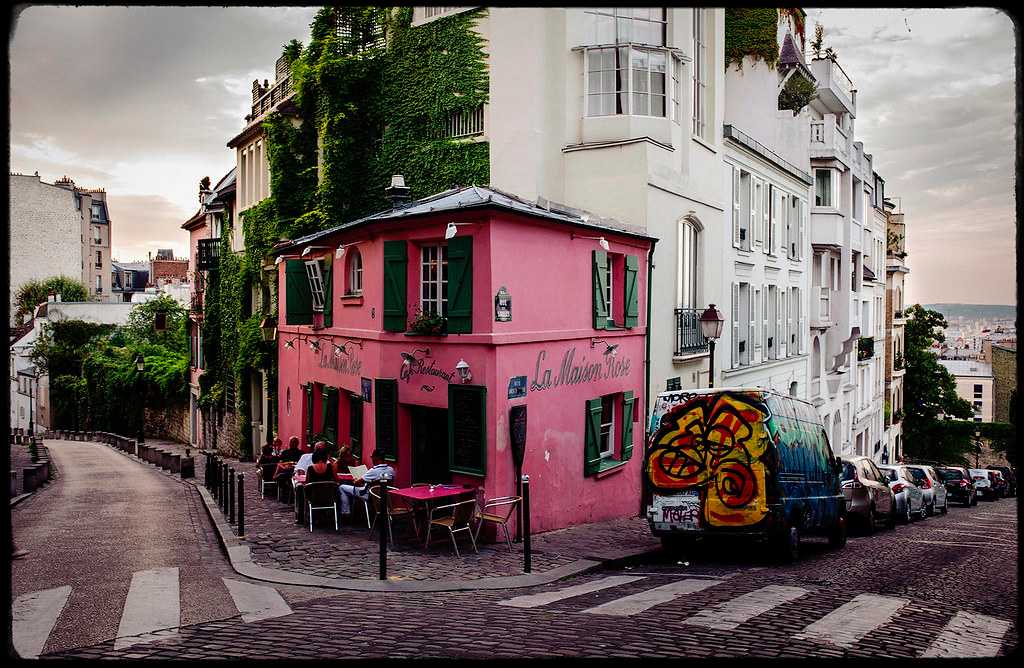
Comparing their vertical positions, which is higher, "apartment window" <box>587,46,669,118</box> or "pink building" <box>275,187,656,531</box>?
"apartment window" <box>587,46,669,118</box>

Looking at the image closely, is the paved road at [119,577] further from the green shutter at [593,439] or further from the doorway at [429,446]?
the green shutter at [593,439]

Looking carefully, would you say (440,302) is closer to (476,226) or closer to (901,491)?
(476,226)

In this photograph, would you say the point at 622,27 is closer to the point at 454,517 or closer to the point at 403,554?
the point at 454,517

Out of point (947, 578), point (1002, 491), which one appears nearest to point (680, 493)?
point (947, 578)

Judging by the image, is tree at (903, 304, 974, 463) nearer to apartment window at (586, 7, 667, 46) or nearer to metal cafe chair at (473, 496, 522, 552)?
apartment window at (586, 7, 667, 46)

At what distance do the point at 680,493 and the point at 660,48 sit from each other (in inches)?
447

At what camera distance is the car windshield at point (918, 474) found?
24466mm

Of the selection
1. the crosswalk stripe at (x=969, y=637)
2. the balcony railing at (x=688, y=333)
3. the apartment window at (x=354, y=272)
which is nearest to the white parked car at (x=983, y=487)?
the balcony railing at (x=688, y=333)

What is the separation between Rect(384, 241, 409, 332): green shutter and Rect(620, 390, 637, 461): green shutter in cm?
521

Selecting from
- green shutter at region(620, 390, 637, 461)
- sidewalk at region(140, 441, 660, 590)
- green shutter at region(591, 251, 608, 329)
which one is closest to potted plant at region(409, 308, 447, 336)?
sidewalk at region(140, 441, 660, 590)

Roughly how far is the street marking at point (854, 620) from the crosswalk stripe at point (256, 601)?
5.07 metres

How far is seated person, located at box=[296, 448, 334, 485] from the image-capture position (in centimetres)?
1462

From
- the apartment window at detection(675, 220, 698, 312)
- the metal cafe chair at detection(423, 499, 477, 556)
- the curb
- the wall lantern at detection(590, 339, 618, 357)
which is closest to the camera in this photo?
the curb

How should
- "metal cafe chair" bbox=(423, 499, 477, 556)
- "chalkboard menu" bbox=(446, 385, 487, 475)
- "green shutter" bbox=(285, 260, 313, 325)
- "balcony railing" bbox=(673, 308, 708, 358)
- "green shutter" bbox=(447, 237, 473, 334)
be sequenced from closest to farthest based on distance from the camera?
"metal cafe chair" bbox=(423, 499, 477, 556)
"chalkboard menu" bbox=(446, 385, 487, 475)
"green shutter" bbox=(447, 237, 473, 334)
"balcony railing" bbox=(673, 308, 708, 358)
"green shutter" bbox=(285, 260, 313, 325)
